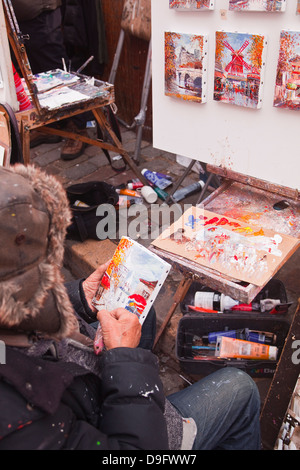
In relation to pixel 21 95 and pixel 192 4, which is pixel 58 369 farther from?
pixel 21 95

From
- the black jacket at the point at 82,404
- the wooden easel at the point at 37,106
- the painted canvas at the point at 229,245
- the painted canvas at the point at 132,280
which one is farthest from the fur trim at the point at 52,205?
the wooden easel at the point at 37,106

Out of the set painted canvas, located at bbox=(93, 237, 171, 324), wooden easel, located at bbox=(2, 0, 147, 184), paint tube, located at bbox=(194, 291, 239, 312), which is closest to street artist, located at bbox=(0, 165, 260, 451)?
painted canvas, located at bbox=(93, 237, 171, 324)

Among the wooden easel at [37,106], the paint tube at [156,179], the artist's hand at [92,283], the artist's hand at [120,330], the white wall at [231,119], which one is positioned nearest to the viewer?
the artist's hand at [120,330]

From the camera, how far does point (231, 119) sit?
187 centimetres

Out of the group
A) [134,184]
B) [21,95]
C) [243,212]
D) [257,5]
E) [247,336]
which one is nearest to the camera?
[257,5]

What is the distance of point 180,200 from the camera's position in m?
3.21

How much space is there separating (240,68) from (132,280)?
3.25ft

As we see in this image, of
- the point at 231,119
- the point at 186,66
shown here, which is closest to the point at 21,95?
the point at 186,66

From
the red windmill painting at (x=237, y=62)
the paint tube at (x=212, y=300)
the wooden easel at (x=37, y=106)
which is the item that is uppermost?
the red windmill painting at (x=237, y=62)

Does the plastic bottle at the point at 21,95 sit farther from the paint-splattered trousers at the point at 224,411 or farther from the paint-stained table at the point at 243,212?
the paint-splattered trousers at the point at 224,411

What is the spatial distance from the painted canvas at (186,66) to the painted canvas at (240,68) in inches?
3.0

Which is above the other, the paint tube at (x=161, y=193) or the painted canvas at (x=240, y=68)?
the painted canvas at (x=240, y=68)

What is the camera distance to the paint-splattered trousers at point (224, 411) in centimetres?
134
